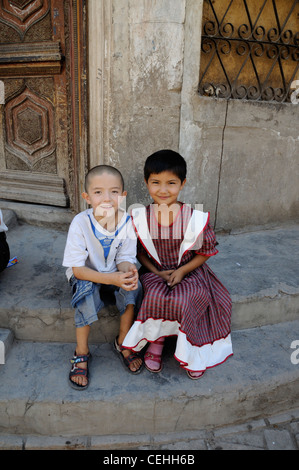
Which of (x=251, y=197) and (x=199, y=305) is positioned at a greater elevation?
(x=251, y=197)

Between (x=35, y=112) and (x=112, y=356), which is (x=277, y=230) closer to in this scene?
(x=112, y=356)

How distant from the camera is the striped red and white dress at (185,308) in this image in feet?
6.38

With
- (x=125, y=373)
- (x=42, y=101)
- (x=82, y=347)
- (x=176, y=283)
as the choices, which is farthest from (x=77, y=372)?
(x=42, y=101)

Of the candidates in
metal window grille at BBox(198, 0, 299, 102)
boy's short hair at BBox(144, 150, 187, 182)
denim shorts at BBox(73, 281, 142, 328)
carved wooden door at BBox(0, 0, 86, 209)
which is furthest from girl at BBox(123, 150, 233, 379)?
metal window grille at BBox(198, 0, 299, 102)

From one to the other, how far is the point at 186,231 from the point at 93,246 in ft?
1.84

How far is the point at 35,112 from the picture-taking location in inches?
131

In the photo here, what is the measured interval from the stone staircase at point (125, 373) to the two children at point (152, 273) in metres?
0.09

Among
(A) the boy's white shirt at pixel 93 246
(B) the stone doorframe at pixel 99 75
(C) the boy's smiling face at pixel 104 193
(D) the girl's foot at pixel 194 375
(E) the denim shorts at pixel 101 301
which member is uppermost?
(B) the stone doorframe at pixel 99 75

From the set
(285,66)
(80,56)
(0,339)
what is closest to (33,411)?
(0,339)

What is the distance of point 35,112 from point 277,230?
2703mm

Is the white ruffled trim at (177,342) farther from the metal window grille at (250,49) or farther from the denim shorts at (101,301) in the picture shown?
the metal window grille at (250,49)

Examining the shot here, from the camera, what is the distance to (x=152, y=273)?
2158 mm

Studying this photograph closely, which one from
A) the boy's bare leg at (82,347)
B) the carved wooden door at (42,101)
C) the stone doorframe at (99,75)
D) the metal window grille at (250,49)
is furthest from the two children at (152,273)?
the metal window grille at (250,49)

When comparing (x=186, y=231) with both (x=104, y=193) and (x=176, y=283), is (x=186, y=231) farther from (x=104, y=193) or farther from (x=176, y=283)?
(x=104, y=193)
